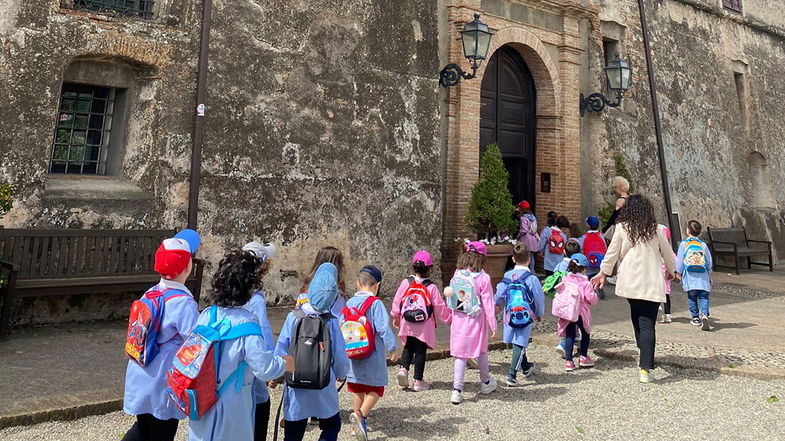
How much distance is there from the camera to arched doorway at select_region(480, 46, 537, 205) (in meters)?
12.5

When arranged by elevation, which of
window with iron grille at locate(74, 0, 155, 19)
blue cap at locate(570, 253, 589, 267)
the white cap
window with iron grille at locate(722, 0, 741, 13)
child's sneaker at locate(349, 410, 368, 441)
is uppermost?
window with iron grille at locate(722, 0, 741, 13)

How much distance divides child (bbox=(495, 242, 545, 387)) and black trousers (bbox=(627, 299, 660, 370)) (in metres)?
0.94

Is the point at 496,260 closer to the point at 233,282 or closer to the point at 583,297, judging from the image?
the point at 583,297

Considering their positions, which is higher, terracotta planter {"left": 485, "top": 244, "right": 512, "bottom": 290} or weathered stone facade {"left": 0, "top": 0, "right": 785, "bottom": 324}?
weathered stone facade {"left": 0, "top": 0, "right": 785, "bottom": 324}

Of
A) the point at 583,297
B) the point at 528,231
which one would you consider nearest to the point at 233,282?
the point at 583,297

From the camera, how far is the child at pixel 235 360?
272 cm

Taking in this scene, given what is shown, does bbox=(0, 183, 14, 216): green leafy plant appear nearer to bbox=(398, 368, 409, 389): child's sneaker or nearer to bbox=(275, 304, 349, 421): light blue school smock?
bbox=(275, 304, 349, 421): light blue school smock

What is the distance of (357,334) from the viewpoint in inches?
154

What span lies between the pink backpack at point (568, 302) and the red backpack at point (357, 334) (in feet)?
8.24

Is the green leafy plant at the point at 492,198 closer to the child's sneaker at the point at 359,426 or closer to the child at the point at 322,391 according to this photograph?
the child's sneaker at the point at 359,426

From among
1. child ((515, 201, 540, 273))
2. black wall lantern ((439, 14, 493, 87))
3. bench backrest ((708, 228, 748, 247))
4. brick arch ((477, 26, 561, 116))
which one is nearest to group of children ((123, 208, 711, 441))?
black wall lantern ((439, 14, 493, 87))

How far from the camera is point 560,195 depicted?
12711mm

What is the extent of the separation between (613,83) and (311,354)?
1172 cm

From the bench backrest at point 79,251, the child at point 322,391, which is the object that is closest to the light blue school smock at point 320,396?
the child at point 322,391
